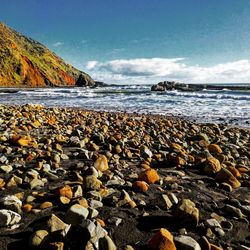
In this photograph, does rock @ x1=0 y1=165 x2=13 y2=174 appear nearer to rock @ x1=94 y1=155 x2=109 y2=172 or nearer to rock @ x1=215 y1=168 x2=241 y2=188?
rock @ x1=94 y1=155 x2=109 y2=172

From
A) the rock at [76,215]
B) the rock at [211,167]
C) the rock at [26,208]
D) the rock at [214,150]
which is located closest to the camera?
the rock at [76,215]

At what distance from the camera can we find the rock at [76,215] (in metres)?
2.80

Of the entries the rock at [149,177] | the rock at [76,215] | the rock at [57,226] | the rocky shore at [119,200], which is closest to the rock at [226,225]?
the rocky shore at [119,200]

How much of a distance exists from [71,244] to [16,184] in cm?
175

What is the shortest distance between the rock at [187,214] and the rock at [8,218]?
179 centimetres

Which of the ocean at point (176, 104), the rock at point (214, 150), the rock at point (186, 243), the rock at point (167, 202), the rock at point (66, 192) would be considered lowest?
the ocean at point (176, 104)

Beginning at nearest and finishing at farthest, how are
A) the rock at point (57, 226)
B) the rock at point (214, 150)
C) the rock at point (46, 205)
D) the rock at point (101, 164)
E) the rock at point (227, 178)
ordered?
the rock at point (57, 226)
the rock at point (46, 205)
the rock at point (227, 178)
the rock at point (101, 164)
the rock at point (214, 150)

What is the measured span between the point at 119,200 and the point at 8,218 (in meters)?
1.32

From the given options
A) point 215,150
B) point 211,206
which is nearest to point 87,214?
point 211,206

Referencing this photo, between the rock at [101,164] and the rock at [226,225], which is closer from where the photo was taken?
the rock at [226,225]

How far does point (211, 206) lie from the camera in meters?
3.70

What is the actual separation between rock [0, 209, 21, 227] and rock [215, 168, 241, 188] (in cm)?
324

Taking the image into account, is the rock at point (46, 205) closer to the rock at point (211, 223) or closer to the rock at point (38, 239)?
the rock at point (38, 239)

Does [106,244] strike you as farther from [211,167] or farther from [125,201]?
[211,167]
